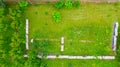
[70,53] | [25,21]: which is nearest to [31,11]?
[25,21]

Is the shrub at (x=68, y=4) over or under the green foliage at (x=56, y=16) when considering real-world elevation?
over

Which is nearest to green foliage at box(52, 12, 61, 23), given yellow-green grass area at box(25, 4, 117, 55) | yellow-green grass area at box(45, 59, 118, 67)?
yellow-green grass area at box(25, 4, 117, 55)

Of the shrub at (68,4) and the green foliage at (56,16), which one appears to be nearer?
the shrub at (68,4)

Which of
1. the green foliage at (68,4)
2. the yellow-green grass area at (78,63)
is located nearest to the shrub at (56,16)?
the green foliage at (68,4)

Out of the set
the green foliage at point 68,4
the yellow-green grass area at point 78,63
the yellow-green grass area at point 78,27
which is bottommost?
the yellow-green grass area at point 78,63

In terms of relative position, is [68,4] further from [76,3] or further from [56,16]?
[56,16]

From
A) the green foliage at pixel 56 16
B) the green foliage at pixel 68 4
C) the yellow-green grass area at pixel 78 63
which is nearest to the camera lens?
the green foliage at pixel 68 4

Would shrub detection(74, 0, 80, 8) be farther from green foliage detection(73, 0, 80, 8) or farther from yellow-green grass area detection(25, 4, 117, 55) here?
yellow-green grass area detection(25, 4, 117, 55)

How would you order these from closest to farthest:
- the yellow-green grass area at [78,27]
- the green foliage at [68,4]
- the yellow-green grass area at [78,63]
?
the green foliage at [68,4], the yellow-green grass area at [78,27], the yellow-green grass area at [78,63]

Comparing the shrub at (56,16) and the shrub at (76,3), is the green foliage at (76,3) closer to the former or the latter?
the shrub at (76,3)
